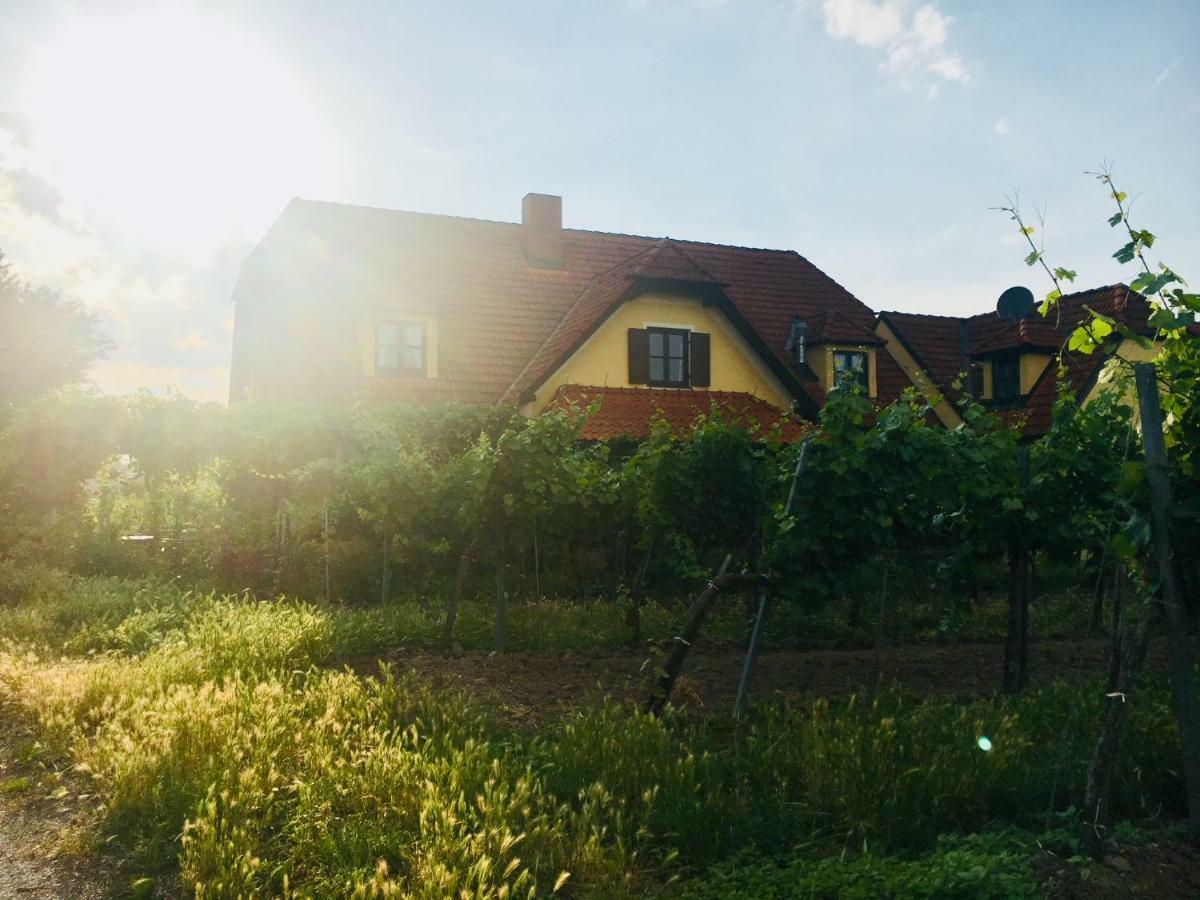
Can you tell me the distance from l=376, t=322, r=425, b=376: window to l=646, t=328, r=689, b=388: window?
204 inches

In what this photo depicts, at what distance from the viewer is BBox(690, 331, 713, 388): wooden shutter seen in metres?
23.7

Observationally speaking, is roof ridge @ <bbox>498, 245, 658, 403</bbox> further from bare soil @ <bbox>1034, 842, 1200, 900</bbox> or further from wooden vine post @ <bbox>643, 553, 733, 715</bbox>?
bare soil @ <bbox>1034, 842, 1200, 900</bbox>

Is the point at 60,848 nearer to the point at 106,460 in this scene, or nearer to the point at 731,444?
the point at 731,444

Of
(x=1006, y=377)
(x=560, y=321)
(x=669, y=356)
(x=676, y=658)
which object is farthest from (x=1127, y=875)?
(x=1006, y=377)

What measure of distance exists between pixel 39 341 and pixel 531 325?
20.6 metres

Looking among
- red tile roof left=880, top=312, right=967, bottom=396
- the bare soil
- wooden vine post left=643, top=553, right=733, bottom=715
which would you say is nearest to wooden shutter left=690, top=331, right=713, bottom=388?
red tile roof left=880, top=312, right=967, bottom=396

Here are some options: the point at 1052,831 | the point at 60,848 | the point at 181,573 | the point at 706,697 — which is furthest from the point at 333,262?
the point at 1052,831

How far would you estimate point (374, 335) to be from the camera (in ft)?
73.8

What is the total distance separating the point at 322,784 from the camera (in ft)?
20.0

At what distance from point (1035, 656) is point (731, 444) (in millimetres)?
4323

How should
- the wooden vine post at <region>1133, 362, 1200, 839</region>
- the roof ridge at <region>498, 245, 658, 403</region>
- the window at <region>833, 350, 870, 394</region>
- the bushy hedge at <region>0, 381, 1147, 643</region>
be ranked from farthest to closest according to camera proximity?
the window at <region>833, 350, 870, 394</region>
the roof ridge at <region>498, 245, 658, 403</region>
the bushy hedge at <region>0, 381, 1147, 643</region>
the wooden vine post at <region>1133, 362, 1200, 839</region>

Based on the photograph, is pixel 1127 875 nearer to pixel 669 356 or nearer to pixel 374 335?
pixel 669 356

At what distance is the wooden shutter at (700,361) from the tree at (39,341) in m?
23.1

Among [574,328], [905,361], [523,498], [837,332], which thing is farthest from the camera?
[905,361]
